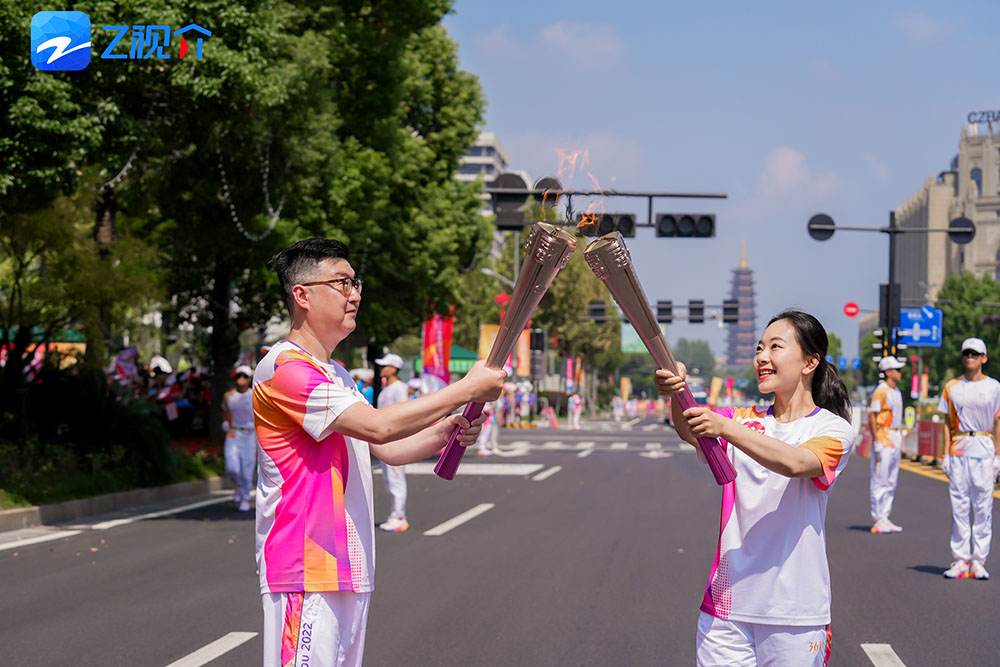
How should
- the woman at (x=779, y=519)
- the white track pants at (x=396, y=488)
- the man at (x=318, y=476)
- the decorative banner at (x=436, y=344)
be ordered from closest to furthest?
the man at (x=318, y=476)
the woman at (x=779, y=519)
the white track pants at (x=396, y=488)
the decorative banner at (x=436, y=344)

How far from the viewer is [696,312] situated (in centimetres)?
4941

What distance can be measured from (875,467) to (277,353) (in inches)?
438

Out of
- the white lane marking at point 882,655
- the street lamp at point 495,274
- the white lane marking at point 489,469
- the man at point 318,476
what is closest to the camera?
the man at point 318,476

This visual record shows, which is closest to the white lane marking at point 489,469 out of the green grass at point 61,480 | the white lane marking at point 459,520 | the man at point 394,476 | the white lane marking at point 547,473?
the white lane marking at point 547,473

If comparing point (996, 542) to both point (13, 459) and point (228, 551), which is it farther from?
point (13, 459)

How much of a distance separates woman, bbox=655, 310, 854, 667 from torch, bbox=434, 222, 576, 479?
57cm

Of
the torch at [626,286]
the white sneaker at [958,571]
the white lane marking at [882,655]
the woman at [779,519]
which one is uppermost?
the torch at [626,286]

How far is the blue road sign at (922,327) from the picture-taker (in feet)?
135

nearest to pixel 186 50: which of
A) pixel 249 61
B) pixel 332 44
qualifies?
pixel 249 61

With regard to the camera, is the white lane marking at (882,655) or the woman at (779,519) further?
the white lane marking at (882,655)

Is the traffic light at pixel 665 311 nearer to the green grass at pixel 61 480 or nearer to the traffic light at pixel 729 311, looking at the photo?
the traffic light at pixel 729 311

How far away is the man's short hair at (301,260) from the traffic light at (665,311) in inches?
1738

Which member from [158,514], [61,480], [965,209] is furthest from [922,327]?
[965,209]

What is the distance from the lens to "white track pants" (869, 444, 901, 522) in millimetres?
13312
